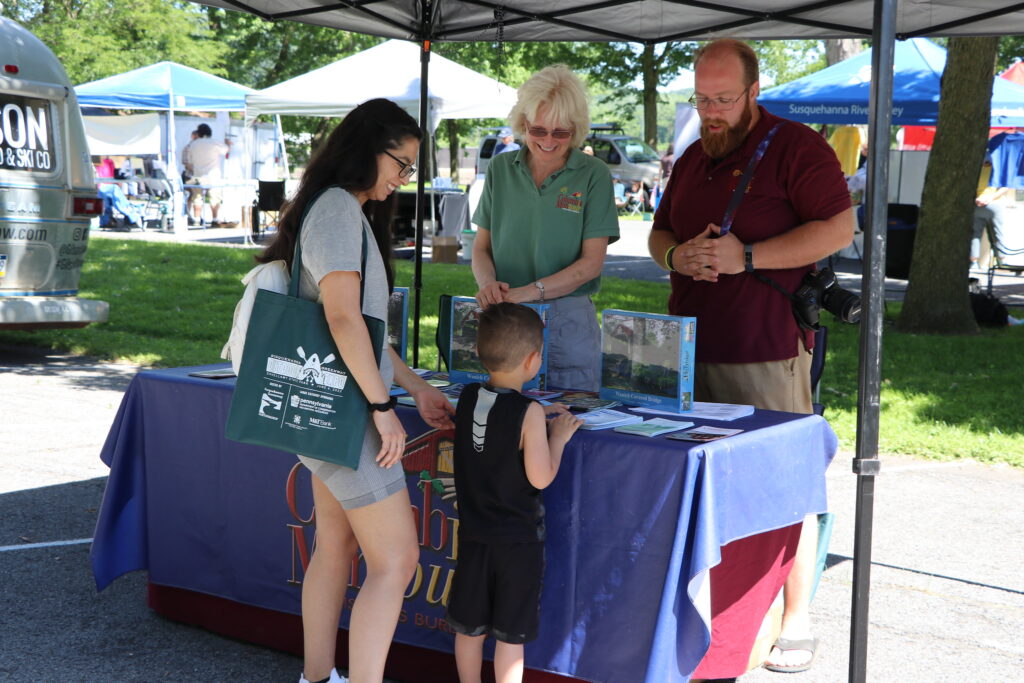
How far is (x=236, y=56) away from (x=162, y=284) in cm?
2595

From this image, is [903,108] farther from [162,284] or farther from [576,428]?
[576,428]

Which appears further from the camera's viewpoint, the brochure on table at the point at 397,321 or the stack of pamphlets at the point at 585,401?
the brochure on table at the point at 397,321

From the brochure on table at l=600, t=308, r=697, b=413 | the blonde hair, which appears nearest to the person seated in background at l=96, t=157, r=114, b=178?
the blonde hair

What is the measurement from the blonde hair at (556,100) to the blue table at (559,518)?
1.19 meters

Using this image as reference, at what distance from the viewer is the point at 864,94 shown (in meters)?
12.7

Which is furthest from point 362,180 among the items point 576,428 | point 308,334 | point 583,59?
point 583,59

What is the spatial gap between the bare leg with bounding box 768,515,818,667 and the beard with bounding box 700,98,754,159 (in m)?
1.24

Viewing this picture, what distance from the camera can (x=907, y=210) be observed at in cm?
1164

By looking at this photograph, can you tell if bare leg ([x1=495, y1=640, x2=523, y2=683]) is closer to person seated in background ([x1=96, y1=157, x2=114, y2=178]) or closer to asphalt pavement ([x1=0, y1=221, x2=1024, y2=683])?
asphalt pavement ([x1=0, y1=221, x2=1024, y2=683])

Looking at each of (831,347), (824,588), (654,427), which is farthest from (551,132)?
(831,347)

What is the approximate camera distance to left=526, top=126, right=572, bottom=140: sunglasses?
3922mm

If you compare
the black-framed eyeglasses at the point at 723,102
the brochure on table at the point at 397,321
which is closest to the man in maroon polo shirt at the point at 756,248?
the black-framed eyeglasses at the point at 723,102

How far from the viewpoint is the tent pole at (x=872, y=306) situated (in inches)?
117

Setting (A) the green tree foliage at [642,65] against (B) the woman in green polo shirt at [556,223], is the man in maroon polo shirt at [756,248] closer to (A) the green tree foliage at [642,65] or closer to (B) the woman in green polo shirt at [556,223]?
(B) the woman in green polo shirt at [556,223]
